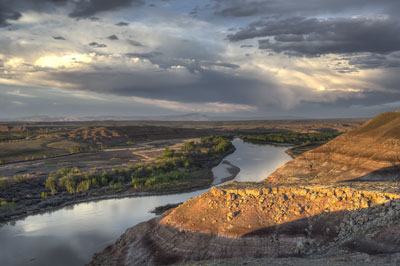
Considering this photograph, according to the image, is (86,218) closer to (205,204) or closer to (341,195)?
(205,204)

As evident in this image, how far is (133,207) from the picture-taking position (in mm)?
33375

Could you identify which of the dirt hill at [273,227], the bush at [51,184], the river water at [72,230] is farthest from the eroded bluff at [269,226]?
the bush at [51,184]

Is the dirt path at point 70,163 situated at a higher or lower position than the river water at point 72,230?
higher

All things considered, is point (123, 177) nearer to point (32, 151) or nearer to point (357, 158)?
point (357, 158)

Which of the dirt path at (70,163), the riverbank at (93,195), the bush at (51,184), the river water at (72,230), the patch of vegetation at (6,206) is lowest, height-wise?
the river water at (72,230)

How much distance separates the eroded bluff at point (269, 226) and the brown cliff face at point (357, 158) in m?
12.1

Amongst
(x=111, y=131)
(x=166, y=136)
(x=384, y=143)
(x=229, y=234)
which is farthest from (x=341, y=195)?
(x=166, y=136)

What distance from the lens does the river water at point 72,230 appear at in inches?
859

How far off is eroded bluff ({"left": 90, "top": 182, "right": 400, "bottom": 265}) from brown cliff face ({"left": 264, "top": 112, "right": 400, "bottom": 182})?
12.1 meters

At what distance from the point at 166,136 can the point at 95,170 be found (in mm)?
77555

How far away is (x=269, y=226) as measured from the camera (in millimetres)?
16312

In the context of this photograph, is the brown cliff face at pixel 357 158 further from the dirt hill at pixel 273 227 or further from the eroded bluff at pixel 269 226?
the eroded bluff at pixel 269 226

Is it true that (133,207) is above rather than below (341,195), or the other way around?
below

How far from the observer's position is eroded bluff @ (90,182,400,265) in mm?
14219
